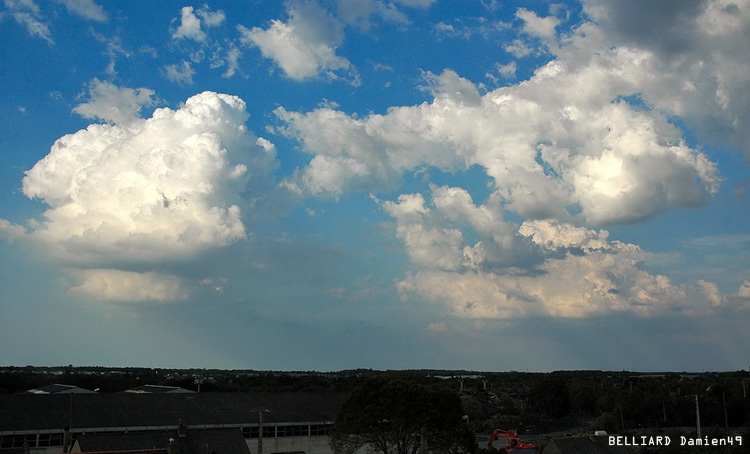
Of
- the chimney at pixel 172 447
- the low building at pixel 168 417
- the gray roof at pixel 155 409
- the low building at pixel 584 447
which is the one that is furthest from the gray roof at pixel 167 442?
the low building at pixel 584 447

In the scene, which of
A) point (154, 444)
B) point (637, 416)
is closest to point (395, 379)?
point (154, 444)

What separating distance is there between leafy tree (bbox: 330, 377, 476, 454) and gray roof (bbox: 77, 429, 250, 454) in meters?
9.44

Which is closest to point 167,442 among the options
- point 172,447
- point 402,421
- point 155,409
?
point 172,447

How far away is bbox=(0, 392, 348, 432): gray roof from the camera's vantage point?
63.3 meters

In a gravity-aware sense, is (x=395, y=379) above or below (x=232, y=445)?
above

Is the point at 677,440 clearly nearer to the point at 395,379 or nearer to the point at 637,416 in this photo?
the point at 395,379

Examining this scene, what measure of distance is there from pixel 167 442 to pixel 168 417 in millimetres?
13818

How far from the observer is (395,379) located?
6256cm

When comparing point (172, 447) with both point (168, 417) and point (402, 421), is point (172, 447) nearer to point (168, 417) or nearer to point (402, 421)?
point (402, 421)

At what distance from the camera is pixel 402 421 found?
59.1 metres

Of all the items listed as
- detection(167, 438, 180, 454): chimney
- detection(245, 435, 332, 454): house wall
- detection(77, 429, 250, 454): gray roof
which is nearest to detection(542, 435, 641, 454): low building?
detection(245, 435, 332, 454): house wall

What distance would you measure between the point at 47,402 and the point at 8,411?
3830mm

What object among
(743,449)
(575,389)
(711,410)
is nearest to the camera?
(743,449)

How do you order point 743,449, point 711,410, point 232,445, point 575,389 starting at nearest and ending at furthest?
1. point 232,445
2. point 743,449
3. point 711,410
4. point 575,389
